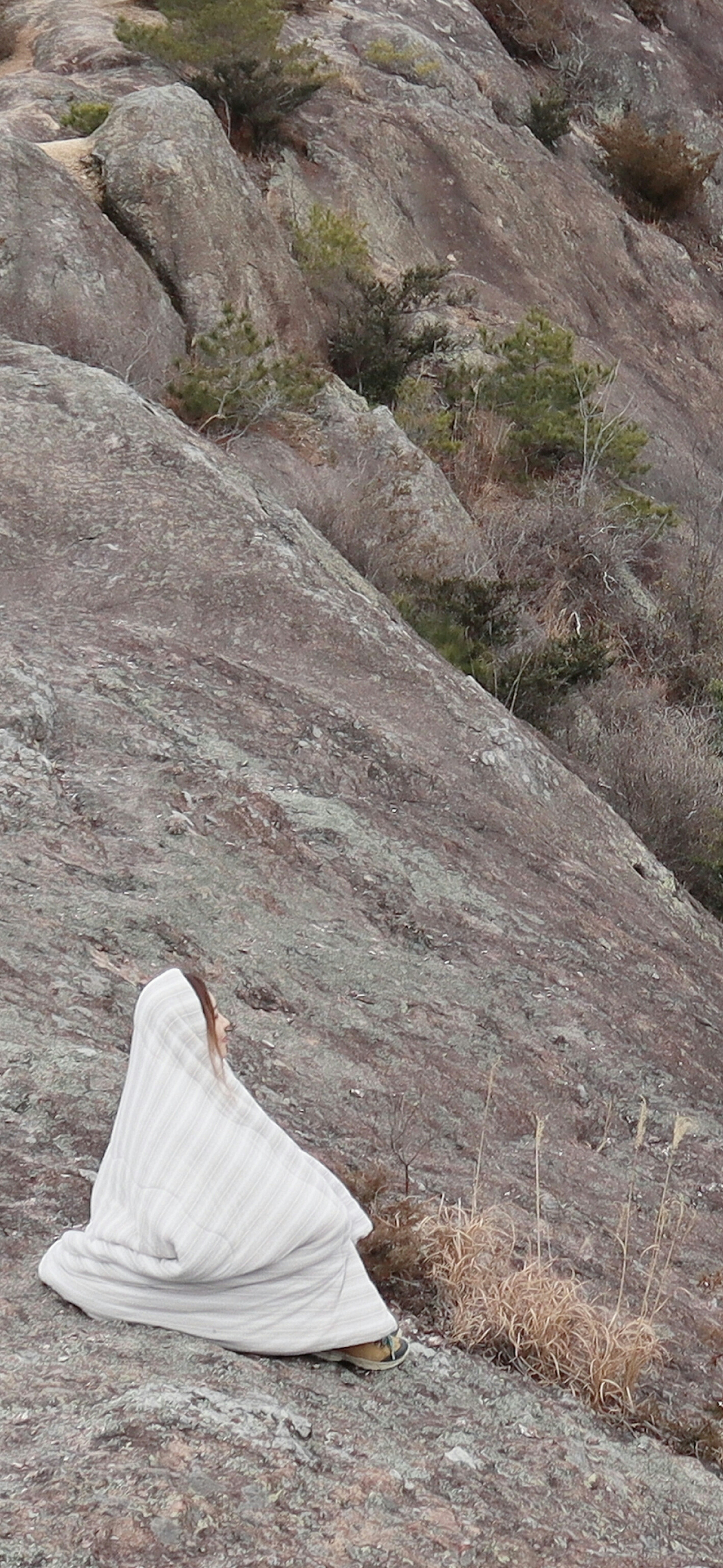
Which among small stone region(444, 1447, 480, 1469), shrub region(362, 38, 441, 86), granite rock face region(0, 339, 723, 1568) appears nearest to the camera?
granite rock face region(0, 339, 723, 1568)

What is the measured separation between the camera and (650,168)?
20.2 m

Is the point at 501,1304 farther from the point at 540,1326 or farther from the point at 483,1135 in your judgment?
the point at 483,1135

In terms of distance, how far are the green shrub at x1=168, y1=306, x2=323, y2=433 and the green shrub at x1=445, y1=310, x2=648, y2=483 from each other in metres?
3.26

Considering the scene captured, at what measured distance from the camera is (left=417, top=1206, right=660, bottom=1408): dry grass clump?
11.0 feet

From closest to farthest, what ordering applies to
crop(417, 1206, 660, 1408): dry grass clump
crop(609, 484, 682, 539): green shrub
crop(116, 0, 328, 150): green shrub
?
crop(417, 1206, 660, 1408): dry grass clump, crop(609, 484, 682, 539): green shrub, crop(116, 0, 328, 150): green shrub

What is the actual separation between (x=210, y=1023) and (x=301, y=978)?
1.92 meters

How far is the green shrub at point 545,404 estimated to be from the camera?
43.0ft

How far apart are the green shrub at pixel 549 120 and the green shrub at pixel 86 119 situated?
982cm

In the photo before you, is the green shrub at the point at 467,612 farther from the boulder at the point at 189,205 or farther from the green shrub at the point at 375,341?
the green shrub at the point at 375,341

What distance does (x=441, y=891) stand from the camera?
5719 mm

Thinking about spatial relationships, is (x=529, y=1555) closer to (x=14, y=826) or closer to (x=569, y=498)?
(x=14, y=826)

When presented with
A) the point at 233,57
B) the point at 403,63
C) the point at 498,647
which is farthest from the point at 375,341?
the point at 403,63

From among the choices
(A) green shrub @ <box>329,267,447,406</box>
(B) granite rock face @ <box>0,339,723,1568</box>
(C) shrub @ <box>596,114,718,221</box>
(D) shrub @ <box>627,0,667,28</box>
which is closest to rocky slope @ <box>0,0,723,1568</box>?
(B) granite rock face @ <box>0,339,723,1568</box>

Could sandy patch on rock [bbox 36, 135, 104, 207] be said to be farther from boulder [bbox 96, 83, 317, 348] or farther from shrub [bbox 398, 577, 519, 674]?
shrub [bbox 398, 577, 519, 674]
